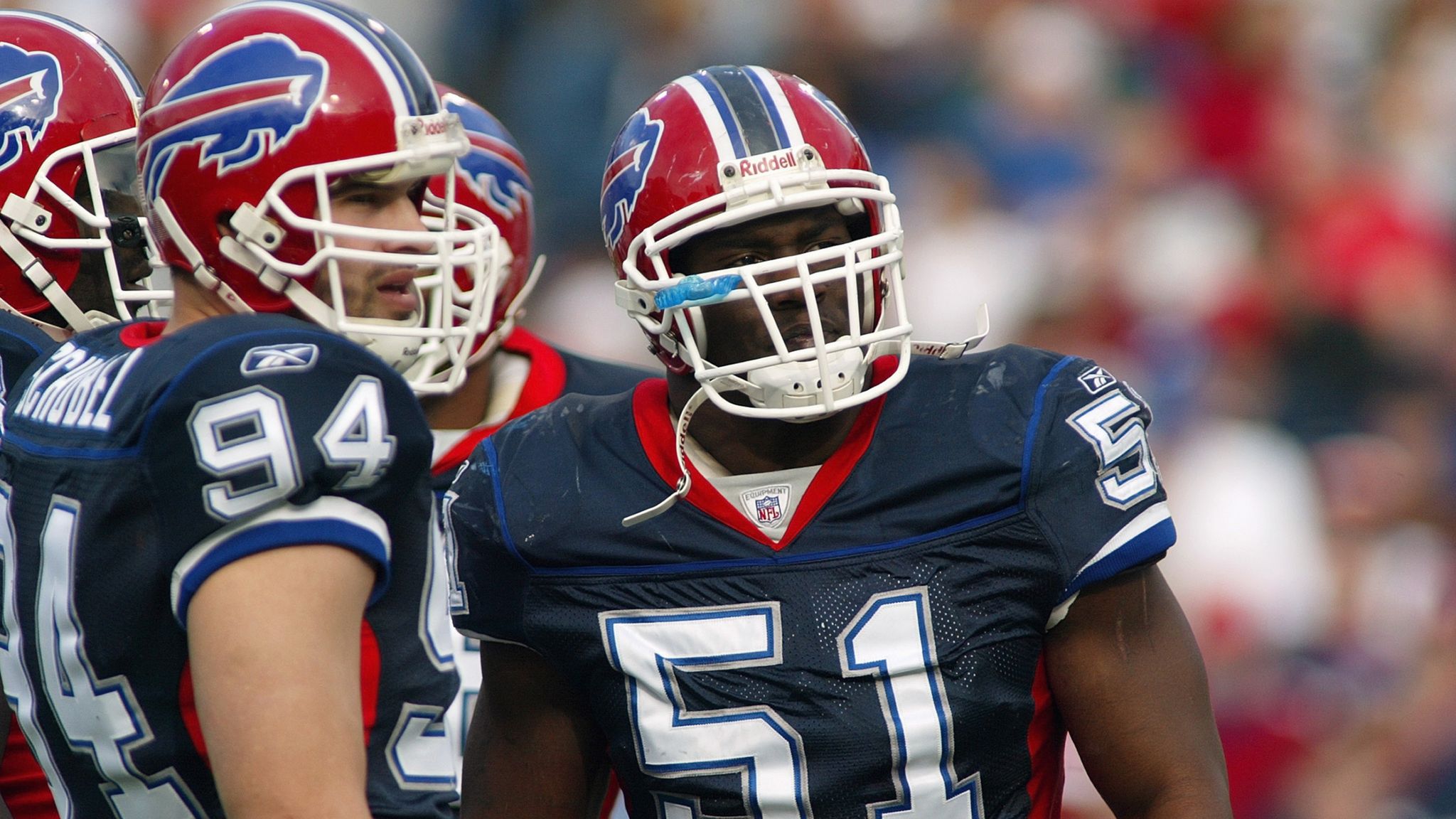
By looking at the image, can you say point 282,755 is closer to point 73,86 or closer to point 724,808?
point 724,808

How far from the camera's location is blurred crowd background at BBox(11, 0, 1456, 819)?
4930mm

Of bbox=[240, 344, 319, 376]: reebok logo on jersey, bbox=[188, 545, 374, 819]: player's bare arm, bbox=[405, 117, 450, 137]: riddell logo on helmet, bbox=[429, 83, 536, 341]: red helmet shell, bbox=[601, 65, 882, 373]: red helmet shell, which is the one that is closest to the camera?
bbox=[188, 545, 374, 819]: player's bare arm

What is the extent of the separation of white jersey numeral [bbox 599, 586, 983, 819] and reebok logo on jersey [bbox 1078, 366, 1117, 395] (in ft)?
1.12

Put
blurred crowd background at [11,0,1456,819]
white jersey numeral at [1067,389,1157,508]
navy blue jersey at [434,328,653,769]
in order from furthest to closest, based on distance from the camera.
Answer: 1. blurred crowd background at [11,0,1456,819]
2. navy blue jersey at [434,328,653,769]
3. white jersey numeral at [1067,389,1157,508]

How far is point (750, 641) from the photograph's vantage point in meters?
2.06

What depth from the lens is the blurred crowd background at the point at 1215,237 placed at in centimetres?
493

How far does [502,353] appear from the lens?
3.26 m

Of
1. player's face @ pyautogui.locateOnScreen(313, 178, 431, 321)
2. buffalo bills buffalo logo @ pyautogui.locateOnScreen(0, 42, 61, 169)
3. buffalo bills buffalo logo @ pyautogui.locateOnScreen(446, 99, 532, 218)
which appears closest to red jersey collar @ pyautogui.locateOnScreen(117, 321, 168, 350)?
player's face @ pyautogui.locateOnScreen(313, 178, 431, 321)

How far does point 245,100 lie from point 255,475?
0.49 meters

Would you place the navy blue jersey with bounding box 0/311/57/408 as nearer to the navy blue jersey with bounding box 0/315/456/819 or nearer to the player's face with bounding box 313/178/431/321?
the navy blue jersey with bounding box 0/315/456/819

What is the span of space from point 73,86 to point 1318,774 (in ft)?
11.8

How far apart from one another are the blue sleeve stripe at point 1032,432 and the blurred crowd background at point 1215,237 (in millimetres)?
2778

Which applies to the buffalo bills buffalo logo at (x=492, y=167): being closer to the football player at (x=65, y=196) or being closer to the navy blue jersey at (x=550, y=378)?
the navy blue jersey at (x=550, y=378)

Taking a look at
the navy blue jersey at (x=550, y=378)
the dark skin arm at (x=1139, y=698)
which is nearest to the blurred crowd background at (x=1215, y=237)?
the navy blue jersey at (x=550, y=378)
